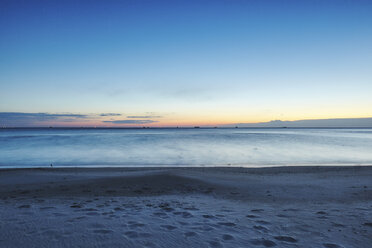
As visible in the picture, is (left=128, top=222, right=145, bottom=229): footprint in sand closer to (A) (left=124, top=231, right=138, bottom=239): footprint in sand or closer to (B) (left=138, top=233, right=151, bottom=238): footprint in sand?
(A) (left=124, top=231, right=138, bottom=239): footprint in sand

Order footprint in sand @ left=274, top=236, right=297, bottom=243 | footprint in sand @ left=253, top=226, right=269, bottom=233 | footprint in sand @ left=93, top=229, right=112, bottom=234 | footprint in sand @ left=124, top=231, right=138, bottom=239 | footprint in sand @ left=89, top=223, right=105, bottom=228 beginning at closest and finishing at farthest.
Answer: footprint in sand @ left=274, top=236, right=297, bottom=243 → footprint in sand @ left=124, top=231, right=138, bottom=239 → footprint in sand @ left=93, top=229, right=112, bottom=234 → footprint in sand @ left=253, top=226, right=269, bottom=233 → footprint in sand @ left=89, top=223, right=105, bottom=228

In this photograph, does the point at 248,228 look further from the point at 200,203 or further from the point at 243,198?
the point at 243,198

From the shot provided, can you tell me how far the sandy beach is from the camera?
11.7 ft

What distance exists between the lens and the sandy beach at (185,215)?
356 cm

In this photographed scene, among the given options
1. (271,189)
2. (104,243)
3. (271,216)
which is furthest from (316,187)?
(104,243)

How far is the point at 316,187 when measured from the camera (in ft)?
24.7

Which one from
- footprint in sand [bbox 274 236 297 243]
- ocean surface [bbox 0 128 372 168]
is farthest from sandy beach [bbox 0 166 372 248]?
ocean surface [bbox 0 128 372 168]

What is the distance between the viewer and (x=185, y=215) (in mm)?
4727

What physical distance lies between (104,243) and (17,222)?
1964 mm

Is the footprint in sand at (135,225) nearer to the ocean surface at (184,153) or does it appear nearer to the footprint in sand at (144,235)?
the footprint in sand at (144,235)

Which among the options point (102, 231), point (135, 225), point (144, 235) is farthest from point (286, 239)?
point (102, 231)

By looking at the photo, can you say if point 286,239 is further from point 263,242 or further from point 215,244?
point 215,244

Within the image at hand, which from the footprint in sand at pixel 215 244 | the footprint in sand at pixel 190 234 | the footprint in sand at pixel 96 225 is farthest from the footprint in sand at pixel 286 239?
the footprint in sand at pixel 96 225

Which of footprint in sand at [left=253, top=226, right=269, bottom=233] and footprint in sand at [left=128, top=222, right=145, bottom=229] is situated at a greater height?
footprint in sand at [left=253, top=226, right=269, bottom=233]
